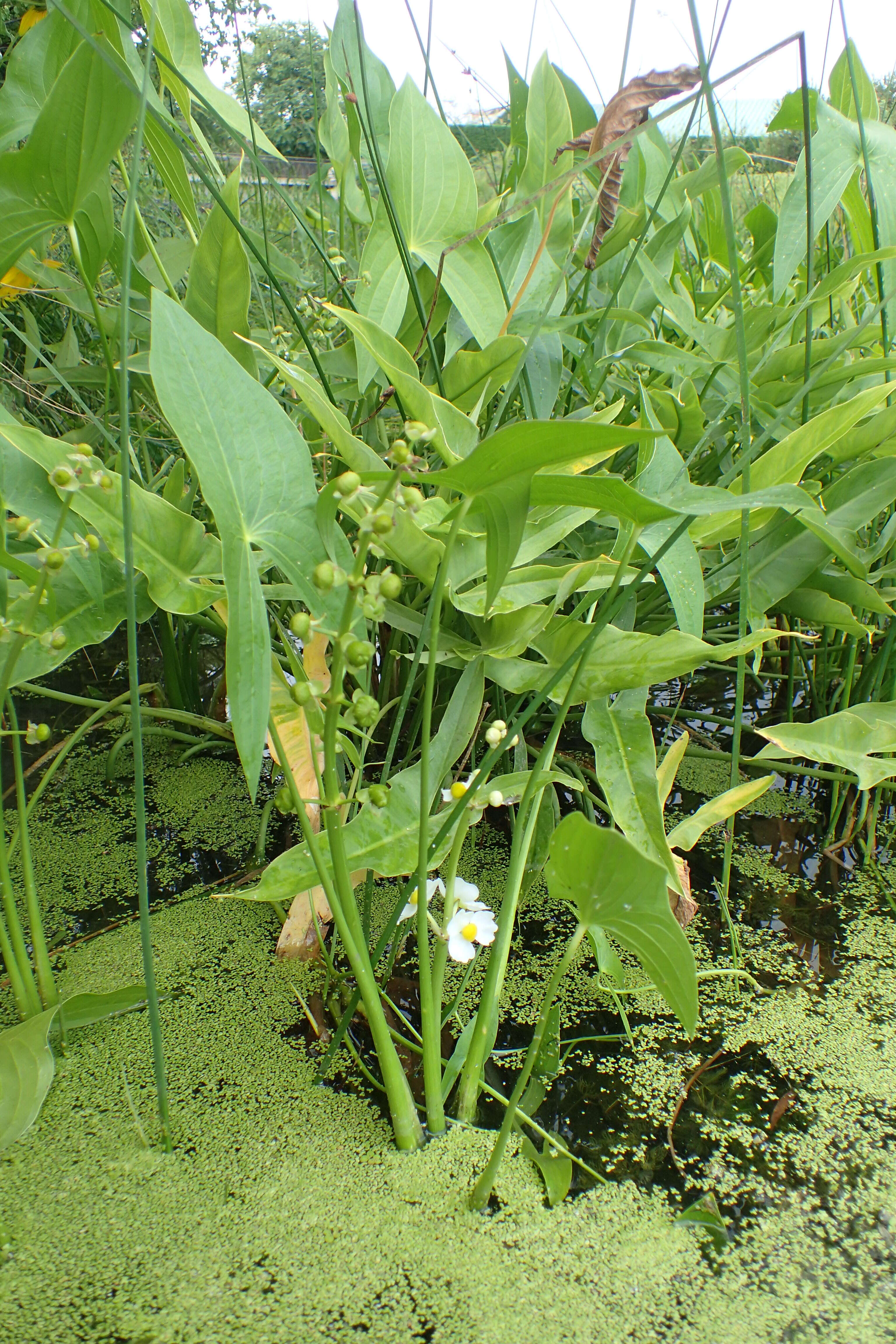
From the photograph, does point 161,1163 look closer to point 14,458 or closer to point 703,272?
point 14,458

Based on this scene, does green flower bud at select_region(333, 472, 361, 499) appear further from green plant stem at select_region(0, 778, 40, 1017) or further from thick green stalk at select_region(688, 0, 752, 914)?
green plant stem at select_region(0, 778, 40, 1017)

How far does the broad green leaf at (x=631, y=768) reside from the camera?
1.69 ft

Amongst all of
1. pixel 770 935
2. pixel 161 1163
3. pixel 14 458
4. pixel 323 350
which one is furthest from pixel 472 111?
Answer: pixel 161 1163

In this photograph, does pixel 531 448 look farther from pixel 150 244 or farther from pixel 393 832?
pixel 150 244

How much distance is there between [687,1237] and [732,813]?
0.87 feet

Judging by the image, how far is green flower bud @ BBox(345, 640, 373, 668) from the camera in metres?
0.37

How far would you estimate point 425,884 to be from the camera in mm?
485

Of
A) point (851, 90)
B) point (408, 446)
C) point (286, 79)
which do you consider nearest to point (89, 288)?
point (408, 446)

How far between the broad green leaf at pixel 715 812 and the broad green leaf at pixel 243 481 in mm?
309

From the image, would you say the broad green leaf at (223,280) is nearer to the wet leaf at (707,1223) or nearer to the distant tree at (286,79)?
the distant tree at (286,79)

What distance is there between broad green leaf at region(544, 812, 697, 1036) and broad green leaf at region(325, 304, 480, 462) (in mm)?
235

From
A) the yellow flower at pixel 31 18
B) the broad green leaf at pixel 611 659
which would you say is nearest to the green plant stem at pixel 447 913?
the broad green leaf at pixel 611 659

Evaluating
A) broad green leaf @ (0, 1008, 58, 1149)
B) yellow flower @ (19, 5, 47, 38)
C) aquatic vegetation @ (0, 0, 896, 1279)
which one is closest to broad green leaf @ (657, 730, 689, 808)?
aquatic vegetation @ (0, 0, 896, 1279)

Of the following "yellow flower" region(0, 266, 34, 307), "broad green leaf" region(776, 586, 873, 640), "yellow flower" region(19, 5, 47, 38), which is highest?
"yellow flower" region(19, 5, 47, 38)
